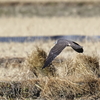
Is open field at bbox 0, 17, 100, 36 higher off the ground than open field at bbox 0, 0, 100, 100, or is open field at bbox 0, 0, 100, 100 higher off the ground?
open field at bbox 0, 17, 100, 36

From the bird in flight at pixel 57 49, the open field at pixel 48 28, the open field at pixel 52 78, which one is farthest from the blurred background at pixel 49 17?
the bird in flight at pixel 57 49

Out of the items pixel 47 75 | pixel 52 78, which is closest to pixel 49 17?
pixel 47 75

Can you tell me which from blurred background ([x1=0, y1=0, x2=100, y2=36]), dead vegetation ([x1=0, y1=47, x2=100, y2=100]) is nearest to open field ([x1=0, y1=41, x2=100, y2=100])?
dead vegetation ([x1=0, y1=47, x2=100, y2=100])

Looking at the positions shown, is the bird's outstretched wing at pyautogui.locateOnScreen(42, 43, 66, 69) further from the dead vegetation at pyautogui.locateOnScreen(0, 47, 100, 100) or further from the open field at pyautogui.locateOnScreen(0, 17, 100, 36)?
the open field at pyautogui.locateOnScreen(0, 17, 100, 36)

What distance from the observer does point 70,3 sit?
3070cm

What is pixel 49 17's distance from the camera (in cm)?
2539

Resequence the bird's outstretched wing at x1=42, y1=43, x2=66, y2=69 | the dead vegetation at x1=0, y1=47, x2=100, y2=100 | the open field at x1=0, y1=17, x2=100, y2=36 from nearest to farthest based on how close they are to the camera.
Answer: the bird's outstretched wing at x1=42, y1=43, x2=66, y2=69 → the dead vegetation at x1=0, y1=47, x2=100, y2=100 → the open field at x1=0, y1=17, x2=100, y2=36

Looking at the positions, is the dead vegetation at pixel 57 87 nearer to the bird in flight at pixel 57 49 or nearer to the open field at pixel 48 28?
the bird in flight at pixel 57 49

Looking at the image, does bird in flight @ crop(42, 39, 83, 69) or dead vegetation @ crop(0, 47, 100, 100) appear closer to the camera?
bird in flight @ crop(42, 39, 83, 69)

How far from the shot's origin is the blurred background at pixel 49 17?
18500 millimetres

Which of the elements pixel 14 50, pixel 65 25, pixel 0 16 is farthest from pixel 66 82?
pixel 0 16

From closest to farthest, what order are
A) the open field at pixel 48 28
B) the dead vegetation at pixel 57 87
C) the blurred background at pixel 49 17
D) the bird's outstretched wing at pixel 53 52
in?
the bird's outstretched wing at pixel 53 52, the dead vegetation at pixel 57 87, the open field at pixel 48 28, the blurred background at pixel 49 17

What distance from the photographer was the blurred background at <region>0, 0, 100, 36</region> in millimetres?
18500

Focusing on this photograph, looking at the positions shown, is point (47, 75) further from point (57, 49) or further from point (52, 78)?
point (57, 49)
